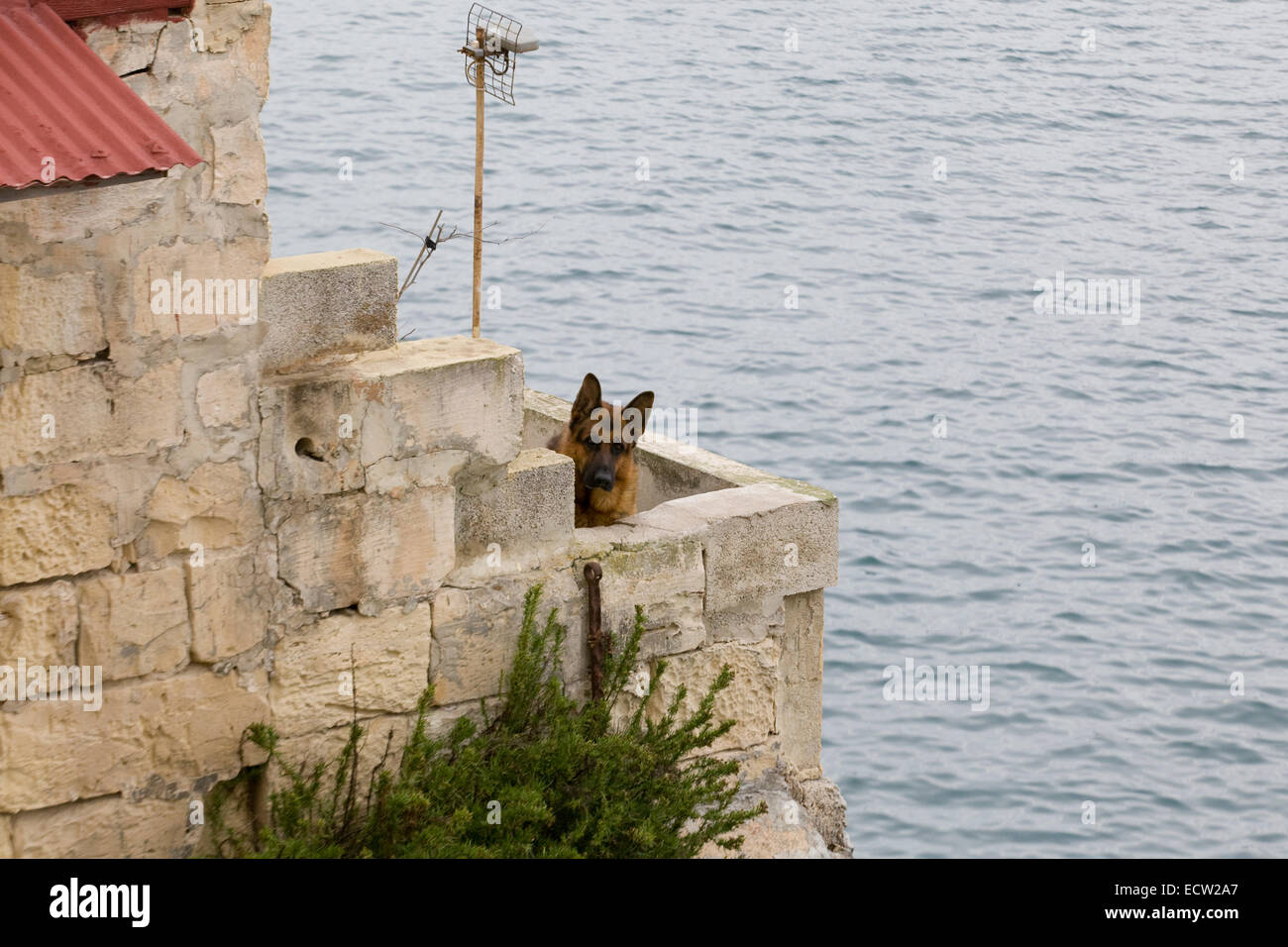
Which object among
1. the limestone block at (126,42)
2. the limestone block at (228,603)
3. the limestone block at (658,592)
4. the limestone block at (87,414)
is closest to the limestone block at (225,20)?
the limestone block at (126,42)

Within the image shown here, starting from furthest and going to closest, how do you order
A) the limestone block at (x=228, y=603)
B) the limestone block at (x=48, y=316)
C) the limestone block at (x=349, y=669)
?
1. the limestone block at (x=349, y=669)
2. the limestone block at (x=228, y=603)
3. the limestone block at (x=48, y=316)

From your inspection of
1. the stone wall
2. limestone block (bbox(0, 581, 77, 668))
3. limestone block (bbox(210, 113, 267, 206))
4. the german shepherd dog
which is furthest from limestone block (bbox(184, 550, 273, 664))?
the german shepherd dog

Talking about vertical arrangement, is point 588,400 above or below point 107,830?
above

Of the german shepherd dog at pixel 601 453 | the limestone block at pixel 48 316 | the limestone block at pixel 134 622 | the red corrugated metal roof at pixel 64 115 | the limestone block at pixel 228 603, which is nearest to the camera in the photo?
the red corrugated metal roof at pixel 64 115

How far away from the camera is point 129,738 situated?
5.23 meters

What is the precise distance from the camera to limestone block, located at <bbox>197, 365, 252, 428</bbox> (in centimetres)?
517

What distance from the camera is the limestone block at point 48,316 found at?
15.4 ft

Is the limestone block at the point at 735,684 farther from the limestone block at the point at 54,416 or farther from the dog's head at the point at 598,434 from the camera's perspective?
the limestone block at the point at 54,416

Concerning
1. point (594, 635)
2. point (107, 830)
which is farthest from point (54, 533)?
point (594, 635)

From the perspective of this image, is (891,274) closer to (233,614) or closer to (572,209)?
(572,209)

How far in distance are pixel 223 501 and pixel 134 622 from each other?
431 millimetres

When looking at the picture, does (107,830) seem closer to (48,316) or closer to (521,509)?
(48,316)

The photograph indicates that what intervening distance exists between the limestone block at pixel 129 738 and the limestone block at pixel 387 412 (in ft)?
2.14

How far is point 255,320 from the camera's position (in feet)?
17.3
